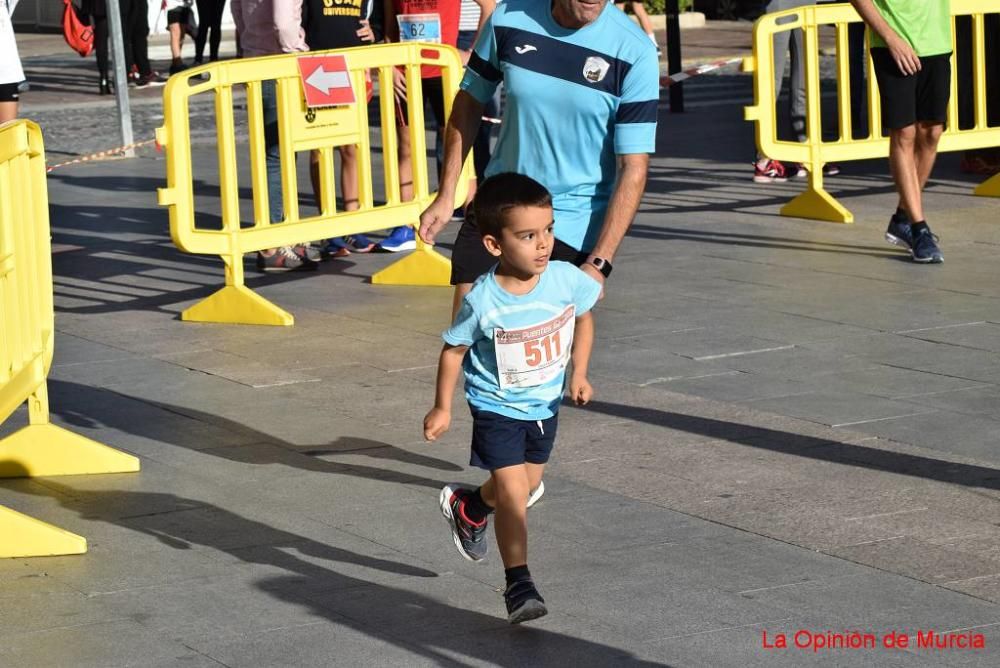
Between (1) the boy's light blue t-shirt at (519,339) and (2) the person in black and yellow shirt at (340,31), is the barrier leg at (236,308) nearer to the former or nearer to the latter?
(2) the person in black and yellow shirt at (340,31)

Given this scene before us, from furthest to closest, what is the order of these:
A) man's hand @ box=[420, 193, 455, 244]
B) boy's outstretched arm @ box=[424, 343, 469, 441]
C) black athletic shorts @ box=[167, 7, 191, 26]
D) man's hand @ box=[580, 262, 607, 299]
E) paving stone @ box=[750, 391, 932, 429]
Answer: black athletic shorts @ box=[167, 7, 191, 26] < paving stone @ box=[750, 391, 932, 429] < man's hand @ box=[420, 193, 455, 244] < man's hand @ box=[580, 262, 607, 299] < boy's outstretched arm @ box=[424, 343, 469, 441]

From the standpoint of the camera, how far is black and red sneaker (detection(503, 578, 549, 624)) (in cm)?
463

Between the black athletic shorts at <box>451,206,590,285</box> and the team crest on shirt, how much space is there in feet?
1.72

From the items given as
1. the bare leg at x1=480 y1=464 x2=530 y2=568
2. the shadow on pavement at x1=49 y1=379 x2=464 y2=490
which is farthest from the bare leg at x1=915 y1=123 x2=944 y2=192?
the bare leg at x1=480 y1=464 x2=530 y2=568

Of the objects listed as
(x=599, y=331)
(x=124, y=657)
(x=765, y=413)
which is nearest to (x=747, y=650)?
(x=124, y=657)

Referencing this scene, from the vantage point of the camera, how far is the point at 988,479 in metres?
5.90

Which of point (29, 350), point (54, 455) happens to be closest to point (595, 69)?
point (29, 350)

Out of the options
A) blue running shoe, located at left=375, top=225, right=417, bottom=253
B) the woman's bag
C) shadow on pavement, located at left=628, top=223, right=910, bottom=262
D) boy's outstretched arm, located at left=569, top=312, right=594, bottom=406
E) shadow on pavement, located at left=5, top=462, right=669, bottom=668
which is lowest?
shadow on pavement, located at left=628, top=223, right=910, bottom=262

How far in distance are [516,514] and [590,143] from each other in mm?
1443

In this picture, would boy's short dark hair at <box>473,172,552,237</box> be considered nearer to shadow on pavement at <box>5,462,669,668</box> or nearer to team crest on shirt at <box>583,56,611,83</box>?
team crest on shirt at <box>583,56,611,83</box>

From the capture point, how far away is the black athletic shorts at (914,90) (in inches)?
403

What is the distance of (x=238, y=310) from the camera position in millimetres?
9062

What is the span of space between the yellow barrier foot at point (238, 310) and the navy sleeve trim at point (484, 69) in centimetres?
323

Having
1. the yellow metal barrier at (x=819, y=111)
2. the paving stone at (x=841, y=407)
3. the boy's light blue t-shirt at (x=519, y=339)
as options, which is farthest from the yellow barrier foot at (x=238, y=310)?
the boy's light blue t-shirt at (x=519, y=339)
